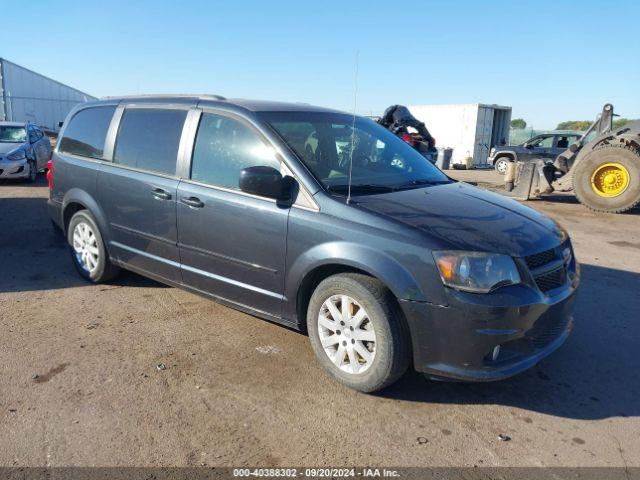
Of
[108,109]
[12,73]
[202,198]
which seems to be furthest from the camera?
[12,73]

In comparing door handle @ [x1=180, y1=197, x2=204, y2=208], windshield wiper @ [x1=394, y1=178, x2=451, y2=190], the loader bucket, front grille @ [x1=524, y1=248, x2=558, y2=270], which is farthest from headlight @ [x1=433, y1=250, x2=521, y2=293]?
the loader bucket

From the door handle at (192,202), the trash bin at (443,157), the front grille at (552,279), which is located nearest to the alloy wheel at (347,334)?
the front grille at (552,279)

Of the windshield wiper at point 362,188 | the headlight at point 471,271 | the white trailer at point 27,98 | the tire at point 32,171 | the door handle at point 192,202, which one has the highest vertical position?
the white trailer at point 27,98

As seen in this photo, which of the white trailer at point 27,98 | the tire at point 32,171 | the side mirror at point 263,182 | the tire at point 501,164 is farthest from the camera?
the white trailer at point 27,98

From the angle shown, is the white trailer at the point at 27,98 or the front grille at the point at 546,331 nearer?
the front grille at the point at 546,331

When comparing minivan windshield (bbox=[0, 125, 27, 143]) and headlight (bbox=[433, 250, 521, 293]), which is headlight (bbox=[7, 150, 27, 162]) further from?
headlight (bbox=[433, 250, 521, 293])

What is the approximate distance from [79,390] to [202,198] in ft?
5.11

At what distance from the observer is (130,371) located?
3.54 metres

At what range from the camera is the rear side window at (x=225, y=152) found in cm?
378

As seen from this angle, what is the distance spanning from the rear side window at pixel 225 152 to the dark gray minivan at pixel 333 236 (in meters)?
0.01

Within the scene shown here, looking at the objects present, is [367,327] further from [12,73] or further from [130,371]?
[12,73]

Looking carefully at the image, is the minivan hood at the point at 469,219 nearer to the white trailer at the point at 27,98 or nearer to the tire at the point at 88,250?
the tire at the point at 88,250

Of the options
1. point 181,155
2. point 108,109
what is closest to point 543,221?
point 181,155

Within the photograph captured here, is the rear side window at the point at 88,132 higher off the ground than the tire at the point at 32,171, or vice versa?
the rear side window at the point at 88,132
